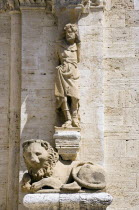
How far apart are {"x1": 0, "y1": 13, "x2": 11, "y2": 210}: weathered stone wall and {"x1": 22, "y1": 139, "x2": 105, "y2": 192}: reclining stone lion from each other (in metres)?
0.91

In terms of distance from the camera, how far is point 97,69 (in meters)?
9.36

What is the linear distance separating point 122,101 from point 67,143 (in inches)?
50.0

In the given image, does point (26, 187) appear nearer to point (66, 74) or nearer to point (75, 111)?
point (75, 111)

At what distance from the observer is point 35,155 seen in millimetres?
8219

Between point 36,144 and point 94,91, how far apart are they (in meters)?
1.55

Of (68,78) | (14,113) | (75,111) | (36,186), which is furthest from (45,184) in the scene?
(68,78)

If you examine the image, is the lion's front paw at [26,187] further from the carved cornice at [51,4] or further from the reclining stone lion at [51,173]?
the carved cornice at [51,4]

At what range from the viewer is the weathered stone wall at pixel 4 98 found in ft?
30.5

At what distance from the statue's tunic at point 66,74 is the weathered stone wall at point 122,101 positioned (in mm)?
625

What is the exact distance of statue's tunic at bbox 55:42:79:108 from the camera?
9.06 meters

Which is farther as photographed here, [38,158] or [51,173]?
[51,173]

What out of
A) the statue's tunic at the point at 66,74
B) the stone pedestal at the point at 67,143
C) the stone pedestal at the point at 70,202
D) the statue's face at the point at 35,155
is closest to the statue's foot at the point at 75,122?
the stone pedestal at the point at 67,143

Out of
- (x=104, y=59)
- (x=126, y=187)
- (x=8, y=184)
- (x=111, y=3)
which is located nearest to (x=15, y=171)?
(x=8, y=184)

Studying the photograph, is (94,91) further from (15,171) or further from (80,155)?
(15,171)
